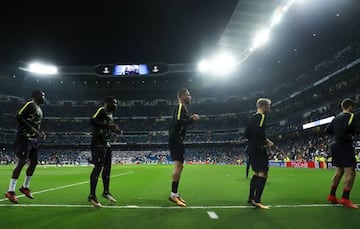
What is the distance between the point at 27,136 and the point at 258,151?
18.0 feet

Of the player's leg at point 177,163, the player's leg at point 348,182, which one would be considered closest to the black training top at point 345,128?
the player's leg at point 348,182

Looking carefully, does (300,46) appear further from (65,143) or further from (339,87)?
(65,143)

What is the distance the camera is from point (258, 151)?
25.1ft

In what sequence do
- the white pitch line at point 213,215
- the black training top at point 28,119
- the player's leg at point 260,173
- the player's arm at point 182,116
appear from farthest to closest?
the black training top at point 28,119, the player's arm at point 182,116, the player's leg at point 260,173, the white pitch line at point 213,215

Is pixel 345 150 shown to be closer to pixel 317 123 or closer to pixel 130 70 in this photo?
pixel 317 123

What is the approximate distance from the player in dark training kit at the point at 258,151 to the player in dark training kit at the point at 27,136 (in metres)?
5.06

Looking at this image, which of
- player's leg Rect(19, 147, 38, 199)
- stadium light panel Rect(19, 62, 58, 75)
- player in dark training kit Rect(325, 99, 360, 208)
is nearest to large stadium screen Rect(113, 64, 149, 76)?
stadium light panel Rect(19, 62, 58, 75)

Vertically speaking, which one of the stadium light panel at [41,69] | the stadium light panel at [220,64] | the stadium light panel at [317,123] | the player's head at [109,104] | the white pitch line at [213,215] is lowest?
the white pitch line at [213,215]

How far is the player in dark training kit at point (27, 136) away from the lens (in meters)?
8.08

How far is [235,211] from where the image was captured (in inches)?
273

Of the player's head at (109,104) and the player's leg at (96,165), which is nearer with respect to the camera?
the player's leg at (96,165)

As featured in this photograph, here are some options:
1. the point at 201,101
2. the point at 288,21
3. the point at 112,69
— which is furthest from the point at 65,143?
the point at 288,21

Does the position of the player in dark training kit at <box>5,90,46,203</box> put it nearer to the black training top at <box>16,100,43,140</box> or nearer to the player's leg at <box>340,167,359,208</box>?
the black training top at <box>16,100,43,140</box>

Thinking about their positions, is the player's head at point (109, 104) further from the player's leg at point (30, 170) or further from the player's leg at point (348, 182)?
the player's leg at point (348, 182)
